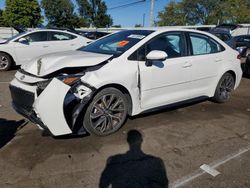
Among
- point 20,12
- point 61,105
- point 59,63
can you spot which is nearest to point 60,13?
point 20,12

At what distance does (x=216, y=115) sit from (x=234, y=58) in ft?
4.92

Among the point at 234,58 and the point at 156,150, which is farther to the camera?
the point at 234,58

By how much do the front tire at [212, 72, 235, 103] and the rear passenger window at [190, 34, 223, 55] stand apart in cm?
63

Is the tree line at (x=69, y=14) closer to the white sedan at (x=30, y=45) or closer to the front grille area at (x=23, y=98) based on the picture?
the white sedan at (x=30, y=45)

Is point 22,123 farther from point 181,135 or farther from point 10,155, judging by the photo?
point 181,135

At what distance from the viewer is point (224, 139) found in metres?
4.12

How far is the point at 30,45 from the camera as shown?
9.71 meters

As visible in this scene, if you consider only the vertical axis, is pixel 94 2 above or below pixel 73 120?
above

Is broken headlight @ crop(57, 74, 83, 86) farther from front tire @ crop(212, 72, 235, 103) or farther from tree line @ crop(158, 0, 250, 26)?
tree line @ crop(158, 0, 250, 26)

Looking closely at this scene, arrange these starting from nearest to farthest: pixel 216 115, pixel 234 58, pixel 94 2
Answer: pixel 216 115 → pixel 234 58 → pixel 94 2

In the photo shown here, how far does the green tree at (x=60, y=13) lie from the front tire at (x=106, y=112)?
58.4m

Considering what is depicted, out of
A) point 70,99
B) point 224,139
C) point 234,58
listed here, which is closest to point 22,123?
point 70,99

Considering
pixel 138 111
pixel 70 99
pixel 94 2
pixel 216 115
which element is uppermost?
pixel 94 2

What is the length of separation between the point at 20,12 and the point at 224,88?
46583mm
